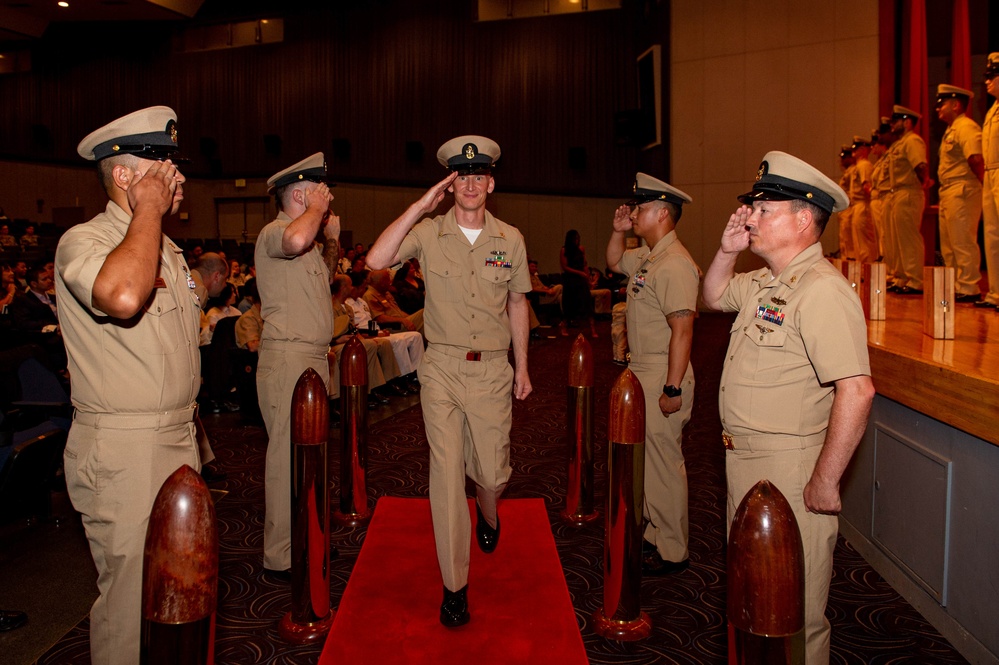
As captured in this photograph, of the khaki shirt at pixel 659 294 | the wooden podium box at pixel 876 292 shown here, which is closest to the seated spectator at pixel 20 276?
the khaki shirt at pixel 659 294

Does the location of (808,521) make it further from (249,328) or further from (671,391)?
(249,328)

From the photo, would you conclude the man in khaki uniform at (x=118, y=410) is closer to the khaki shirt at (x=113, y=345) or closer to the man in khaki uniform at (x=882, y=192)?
the khaki shirt at (x=113, y=345)

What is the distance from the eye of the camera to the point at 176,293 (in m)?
2.24

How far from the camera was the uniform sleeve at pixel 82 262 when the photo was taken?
191cm

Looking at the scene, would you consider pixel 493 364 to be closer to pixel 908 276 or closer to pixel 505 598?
pixel 505 598

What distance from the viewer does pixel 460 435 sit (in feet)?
10.3

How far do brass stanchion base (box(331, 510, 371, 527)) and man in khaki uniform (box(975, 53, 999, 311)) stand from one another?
16.6ft

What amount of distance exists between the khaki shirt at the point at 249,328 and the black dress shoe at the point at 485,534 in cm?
368

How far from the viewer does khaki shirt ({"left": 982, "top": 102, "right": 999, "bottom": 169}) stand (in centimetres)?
577

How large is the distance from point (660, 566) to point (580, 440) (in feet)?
3.25

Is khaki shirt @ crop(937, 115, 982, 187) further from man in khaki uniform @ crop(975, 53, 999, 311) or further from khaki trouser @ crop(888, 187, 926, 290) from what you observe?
khaki trouser @ crop(888, 187, 926, 290)

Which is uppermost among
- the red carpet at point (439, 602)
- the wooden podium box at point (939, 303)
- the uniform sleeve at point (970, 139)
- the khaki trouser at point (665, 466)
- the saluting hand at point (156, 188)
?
the uniform sleeve at point (970, 139)

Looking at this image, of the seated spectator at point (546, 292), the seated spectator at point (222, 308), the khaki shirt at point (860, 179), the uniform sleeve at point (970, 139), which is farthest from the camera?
the seated spectator at point (546, 292)

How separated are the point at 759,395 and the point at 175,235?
68.9 feet
